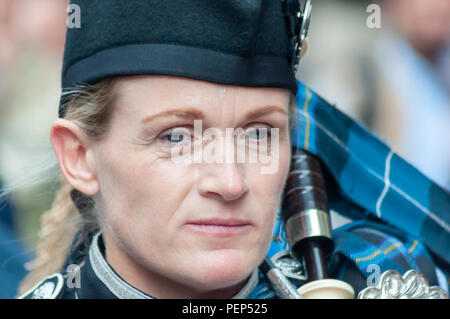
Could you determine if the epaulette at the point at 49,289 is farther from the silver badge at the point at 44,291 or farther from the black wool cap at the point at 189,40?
the black wool cap at the point at 189,40

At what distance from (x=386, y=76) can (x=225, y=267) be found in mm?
2498

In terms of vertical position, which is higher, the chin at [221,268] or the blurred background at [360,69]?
the blurred background at [360,69]

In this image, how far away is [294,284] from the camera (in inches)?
72.5

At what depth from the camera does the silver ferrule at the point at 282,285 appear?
168 cm

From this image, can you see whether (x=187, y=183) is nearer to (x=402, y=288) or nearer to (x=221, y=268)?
(x=221, y=268)

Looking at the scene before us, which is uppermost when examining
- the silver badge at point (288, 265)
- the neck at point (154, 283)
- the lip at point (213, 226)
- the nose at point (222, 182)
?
the nose at point (222, 182)

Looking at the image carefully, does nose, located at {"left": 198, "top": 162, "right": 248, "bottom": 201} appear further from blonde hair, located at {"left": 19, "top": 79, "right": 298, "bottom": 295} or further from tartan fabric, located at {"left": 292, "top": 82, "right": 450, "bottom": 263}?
tartan fabric, located at {"left": 292, "top": 82, "right": 450, "bottom": 263}

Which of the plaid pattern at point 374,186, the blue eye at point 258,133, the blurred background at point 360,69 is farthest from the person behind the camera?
the blurred background at point 360,69

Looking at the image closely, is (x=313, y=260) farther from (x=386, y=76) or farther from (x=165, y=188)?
(x=386, y=76)

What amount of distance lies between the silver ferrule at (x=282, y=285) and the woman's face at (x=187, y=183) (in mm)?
189

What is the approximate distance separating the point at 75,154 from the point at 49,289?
0.45 meters

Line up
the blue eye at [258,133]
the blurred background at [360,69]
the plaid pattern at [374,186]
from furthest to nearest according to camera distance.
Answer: the blurred background at [360,69] → the plaid pattern at [374,186] → the blue eye at [258,133]

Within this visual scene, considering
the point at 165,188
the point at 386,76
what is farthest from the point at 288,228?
the point at 386,76

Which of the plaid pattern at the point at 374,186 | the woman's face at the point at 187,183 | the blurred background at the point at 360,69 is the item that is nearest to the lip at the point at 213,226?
the woman's face at the point at 187,183
